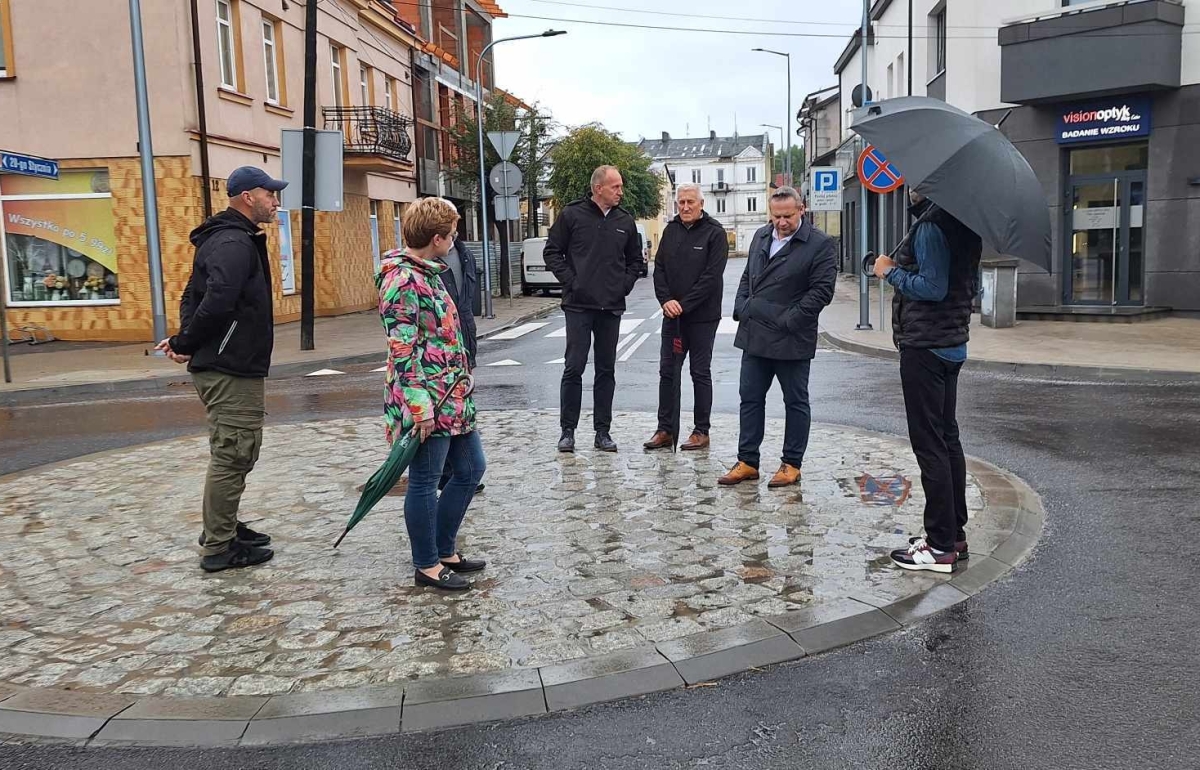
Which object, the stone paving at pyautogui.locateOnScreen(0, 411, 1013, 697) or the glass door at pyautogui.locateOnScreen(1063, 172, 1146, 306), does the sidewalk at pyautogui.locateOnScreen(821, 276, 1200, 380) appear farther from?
the stone paving at pyautogui.locateOnScreen(0, 411, 1013, 697)

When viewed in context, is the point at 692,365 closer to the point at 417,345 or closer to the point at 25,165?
the point at 417,345

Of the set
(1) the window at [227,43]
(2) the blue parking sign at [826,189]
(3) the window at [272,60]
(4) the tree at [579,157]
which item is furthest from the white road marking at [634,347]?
(4) the tree at [579,157]

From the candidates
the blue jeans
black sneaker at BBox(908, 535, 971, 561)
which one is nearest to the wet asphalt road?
black sneaker at BBox(908, 535, 971, 561)

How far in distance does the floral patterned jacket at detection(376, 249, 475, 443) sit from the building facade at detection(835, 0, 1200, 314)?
538 inches

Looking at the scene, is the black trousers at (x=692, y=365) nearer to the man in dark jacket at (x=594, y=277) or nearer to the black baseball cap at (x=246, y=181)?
the man in dark jacket at (x=594, y=277)

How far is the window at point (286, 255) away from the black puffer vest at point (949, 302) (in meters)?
20.5

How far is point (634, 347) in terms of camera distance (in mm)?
16922

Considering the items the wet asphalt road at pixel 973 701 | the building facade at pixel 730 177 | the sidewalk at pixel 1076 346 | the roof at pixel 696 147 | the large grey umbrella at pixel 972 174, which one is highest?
the roof at pixel 696 147

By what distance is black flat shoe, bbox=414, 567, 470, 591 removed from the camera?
4.79m

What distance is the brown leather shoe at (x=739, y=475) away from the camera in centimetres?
670

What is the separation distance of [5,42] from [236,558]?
18.3 metres

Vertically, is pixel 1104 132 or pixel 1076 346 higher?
pixel 1104 132

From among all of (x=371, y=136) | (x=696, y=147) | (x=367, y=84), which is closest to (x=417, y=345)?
(x=371, y=136)

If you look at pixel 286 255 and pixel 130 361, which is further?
pixel 286 255
